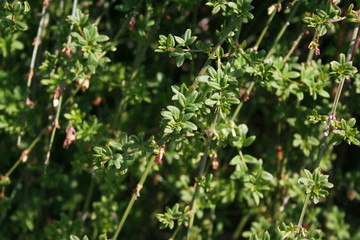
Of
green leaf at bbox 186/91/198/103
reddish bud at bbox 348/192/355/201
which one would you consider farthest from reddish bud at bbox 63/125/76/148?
reddish bud at bbox 348/192/355/201

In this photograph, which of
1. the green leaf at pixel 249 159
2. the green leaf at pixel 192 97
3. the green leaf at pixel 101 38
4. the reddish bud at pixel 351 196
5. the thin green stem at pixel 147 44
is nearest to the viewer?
the green leaf at pixel 192 97

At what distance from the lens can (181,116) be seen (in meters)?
1.21

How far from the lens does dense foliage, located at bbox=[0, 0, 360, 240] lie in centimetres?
125

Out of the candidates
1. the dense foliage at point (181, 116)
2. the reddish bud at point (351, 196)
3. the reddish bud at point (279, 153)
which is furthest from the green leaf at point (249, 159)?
the reddish bud at point (351, 196)

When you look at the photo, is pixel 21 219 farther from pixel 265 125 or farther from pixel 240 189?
pixel 265 125

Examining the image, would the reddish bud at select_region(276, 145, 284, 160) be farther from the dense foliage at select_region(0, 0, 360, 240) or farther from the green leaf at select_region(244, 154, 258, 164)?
the green leaf at select_region(244, 154, 258, 164)

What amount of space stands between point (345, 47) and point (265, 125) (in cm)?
59

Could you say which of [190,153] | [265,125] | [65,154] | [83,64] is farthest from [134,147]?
[265,125]

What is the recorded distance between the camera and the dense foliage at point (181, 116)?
4.11ft

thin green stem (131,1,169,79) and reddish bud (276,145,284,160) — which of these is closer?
thin green stem (131,1,169,79)

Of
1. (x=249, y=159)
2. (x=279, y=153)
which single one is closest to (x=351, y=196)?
(x=279, y=153)

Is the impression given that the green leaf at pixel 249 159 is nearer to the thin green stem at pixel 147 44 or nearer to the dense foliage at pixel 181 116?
the dense foliage at pixel 181 116

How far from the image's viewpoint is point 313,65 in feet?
5.06

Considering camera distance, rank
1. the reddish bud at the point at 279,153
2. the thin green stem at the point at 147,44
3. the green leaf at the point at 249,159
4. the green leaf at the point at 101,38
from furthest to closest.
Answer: the reddish bud at the point at 279,153 → the thin green stem at the point at 147,44 → the green leaf at the point at 249,159 → the green leaf at the point at 101,38
